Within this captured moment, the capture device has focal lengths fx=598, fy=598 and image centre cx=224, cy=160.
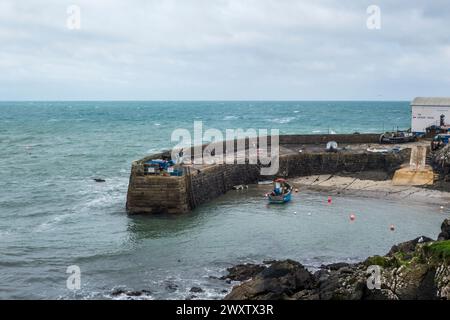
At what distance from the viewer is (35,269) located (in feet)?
89.9

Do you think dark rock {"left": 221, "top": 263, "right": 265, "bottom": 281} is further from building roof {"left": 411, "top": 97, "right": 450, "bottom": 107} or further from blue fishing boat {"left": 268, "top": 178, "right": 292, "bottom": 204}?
building roof {"left": 411, "top": 97, "right": 450, "bottom": 107}

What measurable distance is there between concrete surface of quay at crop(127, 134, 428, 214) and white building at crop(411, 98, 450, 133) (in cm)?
393

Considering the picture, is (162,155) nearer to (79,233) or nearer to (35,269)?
(79,233)

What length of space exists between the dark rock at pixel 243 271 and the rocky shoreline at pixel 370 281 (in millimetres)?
3302

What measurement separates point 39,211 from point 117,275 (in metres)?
14.5

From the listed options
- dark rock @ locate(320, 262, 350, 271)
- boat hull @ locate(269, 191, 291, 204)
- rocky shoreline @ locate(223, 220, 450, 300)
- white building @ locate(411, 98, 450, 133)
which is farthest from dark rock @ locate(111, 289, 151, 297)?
white building @ locate(411, 98, 450, 133)

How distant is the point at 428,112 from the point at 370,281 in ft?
130

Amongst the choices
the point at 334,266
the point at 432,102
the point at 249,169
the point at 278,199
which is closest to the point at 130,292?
the point at 334,266

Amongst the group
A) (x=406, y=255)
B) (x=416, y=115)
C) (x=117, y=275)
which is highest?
(x=416, y=115)

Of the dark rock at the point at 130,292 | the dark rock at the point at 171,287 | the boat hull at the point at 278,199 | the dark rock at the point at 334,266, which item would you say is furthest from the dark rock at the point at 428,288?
the boat hull at the point at 278,199

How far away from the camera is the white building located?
54594mm

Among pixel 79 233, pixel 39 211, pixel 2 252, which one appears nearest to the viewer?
pixel 2 252
